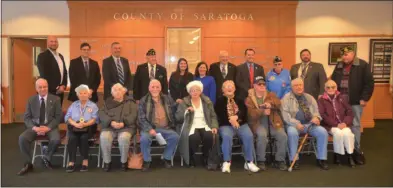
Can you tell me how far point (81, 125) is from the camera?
4.29m

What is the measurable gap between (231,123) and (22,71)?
5883 millimetres

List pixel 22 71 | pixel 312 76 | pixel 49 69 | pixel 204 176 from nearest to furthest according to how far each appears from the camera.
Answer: pixel 204 176, pixel 49 69, pixel 312 76, pixel 22 71

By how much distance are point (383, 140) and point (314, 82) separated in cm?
178

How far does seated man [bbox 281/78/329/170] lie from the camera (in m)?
4.38

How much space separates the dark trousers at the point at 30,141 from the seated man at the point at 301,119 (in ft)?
9.46

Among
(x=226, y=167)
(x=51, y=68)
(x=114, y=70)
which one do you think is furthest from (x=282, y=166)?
(x=51, y=68)

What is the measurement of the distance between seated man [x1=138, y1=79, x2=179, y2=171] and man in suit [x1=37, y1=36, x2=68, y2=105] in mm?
1474

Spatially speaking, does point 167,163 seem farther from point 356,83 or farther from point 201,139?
point 356,83

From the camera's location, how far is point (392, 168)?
4363 mm

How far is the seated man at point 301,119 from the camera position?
14.4 ft

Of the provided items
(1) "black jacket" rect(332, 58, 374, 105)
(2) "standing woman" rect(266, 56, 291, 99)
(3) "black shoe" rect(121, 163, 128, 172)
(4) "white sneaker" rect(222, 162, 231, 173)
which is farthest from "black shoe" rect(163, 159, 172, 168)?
(1) "black jacket" rect(332, 58, 374, 105)

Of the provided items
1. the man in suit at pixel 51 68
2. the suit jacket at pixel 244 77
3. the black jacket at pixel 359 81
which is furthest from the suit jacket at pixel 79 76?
the black jacket at pixel 359 81

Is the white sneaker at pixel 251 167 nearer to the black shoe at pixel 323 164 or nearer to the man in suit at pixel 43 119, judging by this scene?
the black shoe at pixel 323 164

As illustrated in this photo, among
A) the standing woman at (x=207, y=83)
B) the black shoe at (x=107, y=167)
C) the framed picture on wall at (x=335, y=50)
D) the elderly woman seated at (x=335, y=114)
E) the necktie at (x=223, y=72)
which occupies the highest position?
the framed picture on wall at (x=335, y=50)
